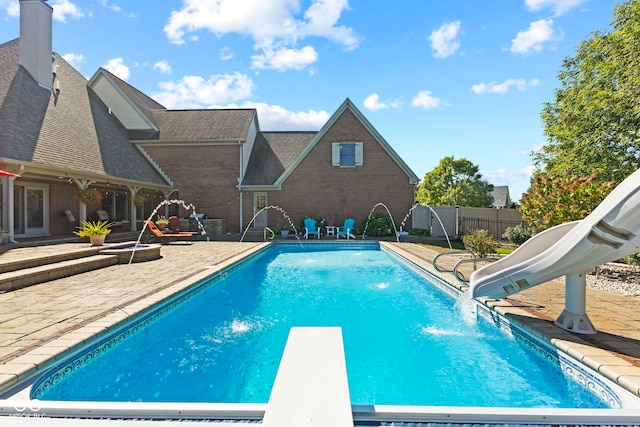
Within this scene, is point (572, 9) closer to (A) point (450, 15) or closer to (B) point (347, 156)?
(A) point (450, 15)

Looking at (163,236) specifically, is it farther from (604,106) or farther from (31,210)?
(604,106)

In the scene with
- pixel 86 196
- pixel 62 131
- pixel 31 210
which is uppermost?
pixel 62 131

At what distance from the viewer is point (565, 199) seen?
27.6 feet

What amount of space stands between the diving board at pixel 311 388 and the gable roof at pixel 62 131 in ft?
40.1

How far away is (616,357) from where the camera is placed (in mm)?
3535

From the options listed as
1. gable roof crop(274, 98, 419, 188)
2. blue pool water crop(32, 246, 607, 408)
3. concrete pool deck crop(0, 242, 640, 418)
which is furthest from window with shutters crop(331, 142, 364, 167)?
blue pool water crop(32, 246, 607, 408)

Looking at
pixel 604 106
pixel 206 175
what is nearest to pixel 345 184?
pixel 206 175

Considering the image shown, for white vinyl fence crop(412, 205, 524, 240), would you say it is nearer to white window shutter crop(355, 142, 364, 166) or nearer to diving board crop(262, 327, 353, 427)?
white window shutter crop(355, 142, 364, 166)

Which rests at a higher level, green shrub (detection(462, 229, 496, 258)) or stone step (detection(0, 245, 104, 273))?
green shrub (detection(462, 229, 496, 258))

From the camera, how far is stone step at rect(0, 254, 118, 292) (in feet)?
21.8

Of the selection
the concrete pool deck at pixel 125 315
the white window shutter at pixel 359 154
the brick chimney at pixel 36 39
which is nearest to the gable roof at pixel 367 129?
the white window shutter at pixel 359 154

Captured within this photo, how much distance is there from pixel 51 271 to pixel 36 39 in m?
13.4

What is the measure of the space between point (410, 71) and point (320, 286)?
1065cm

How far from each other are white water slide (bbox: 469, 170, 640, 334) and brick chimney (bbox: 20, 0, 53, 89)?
19830 mm
